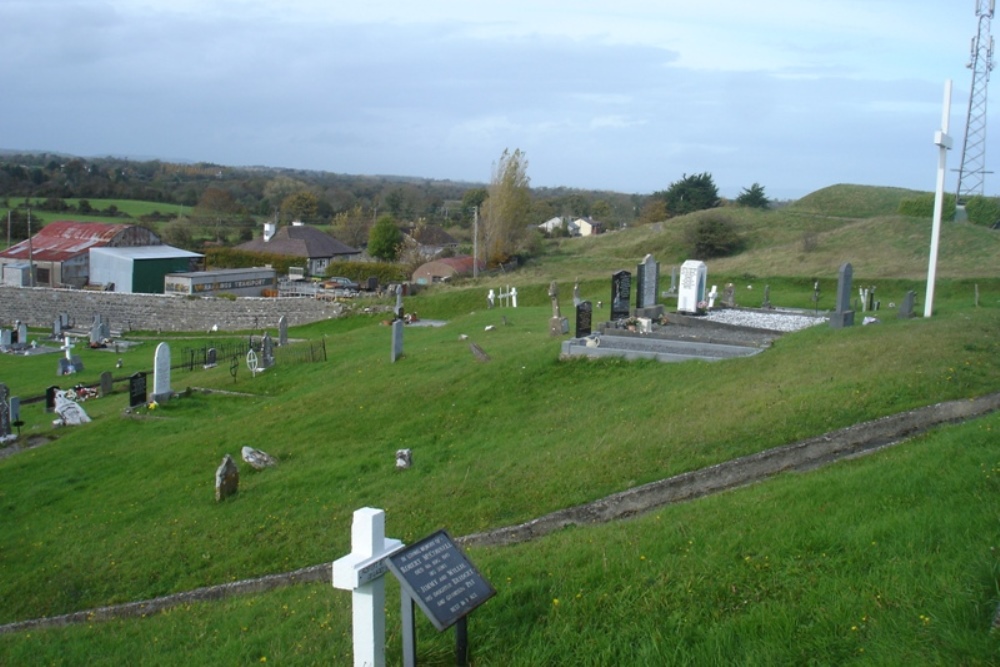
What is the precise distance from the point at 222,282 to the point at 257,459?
31326 millimetres

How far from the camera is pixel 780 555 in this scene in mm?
6371

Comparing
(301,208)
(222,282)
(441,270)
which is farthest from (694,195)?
(301,208)

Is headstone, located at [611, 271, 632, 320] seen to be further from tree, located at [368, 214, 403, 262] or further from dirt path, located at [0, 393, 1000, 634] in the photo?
tree, located at [368, 214, 403, 262]

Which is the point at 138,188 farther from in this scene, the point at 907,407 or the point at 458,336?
the point at 907,407

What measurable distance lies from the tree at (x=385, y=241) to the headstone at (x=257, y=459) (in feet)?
142

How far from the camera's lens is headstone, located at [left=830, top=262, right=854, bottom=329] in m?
17.6

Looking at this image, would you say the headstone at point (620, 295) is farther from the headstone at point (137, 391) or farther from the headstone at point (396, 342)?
the headstone at point (137, 391)

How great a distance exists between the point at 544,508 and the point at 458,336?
14375mm

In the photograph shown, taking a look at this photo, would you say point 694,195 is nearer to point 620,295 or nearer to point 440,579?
point 620,295

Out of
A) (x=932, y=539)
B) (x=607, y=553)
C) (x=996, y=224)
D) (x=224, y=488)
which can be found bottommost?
(x=224, y=488)

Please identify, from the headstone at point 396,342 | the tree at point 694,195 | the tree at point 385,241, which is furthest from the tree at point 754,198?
the headstone at point 396,342

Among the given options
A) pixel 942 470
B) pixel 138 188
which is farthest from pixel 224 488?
pixel 138 188

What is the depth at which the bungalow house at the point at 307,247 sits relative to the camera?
5344 centimetres

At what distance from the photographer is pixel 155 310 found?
39.2 m
